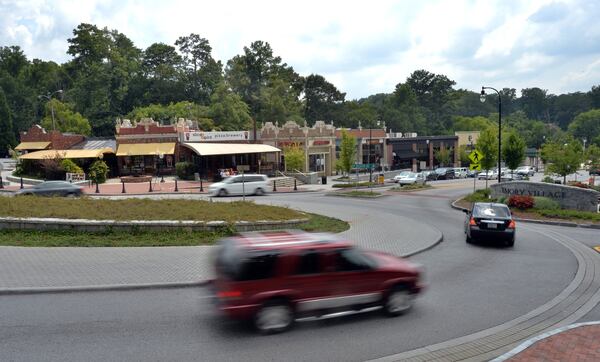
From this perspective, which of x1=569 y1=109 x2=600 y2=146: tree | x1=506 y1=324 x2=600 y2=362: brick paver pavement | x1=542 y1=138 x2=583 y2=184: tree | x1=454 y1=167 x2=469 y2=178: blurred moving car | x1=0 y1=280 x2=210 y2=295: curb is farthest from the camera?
x1=569 y1=109 x2=600 y2=146: tree

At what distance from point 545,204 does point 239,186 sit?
746 inches

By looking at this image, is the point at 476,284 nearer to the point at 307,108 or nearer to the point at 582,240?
the point at 582,240

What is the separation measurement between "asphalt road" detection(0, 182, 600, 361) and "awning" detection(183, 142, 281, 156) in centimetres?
3635

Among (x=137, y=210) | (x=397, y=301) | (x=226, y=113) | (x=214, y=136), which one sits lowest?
(x=397, y=301)

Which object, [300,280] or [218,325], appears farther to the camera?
[218,325]

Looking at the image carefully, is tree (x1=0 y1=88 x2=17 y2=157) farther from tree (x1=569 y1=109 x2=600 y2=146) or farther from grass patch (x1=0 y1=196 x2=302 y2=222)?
tree (x1=569 y1=109 x2=600 y2=146)

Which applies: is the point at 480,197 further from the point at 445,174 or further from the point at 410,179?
the point at 445,174

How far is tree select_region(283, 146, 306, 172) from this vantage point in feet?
172

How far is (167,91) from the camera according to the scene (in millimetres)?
91812

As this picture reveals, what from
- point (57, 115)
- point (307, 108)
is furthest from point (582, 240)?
point (307, 108)

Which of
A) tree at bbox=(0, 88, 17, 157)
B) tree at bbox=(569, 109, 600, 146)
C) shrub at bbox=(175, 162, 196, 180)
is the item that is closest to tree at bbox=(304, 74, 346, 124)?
tree at bbox=(0, 88, 17, 157)

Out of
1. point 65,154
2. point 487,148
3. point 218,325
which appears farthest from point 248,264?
point 65,154

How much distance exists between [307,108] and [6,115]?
54153mm

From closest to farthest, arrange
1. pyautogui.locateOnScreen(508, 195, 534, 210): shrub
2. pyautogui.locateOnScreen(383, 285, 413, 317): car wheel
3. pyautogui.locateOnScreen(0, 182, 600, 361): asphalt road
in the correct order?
pyautogui.locateOnScreen(0, 182, 600, 361): asphalt road → pyautogui.locateOnScreen(383, 285, 413, 317): car wheel → pyautogui.locateOnScreen(508, 195, 534, 210): shrub
